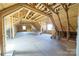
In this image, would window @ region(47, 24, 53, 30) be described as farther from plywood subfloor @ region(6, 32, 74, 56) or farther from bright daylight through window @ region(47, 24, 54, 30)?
plywood subfloor @ region(6, 32, 74, 56)

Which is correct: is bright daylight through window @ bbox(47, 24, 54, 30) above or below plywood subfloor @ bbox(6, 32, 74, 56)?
above

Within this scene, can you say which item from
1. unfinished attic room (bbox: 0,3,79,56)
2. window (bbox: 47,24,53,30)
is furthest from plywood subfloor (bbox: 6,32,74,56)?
window (bbox: 47,24,53,30)

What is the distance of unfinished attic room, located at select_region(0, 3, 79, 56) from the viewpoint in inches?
75.2

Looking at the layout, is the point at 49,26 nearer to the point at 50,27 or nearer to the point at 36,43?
the point at 50,27

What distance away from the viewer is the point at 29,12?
6.46 ft

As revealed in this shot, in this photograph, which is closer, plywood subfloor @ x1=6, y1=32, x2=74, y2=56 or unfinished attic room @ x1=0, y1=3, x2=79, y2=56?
unfinished attic room @ x1=0, y1=3, x2=79, y2=56

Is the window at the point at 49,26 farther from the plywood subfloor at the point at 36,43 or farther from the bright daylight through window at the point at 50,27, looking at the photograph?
the plywood subfloor at the point at 36,43

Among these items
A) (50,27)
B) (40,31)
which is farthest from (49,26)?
(40,31)

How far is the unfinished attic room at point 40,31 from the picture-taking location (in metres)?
1.91

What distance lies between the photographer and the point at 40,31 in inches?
82.4

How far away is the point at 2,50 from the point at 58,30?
904 millimetres

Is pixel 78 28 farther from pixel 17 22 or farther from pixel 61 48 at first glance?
pixel 17 22

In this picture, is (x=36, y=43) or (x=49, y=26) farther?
(x=36, y=43)

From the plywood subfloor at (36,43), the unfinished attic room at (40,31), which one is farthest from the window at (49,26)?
the plywood subfloor at (36,43)
